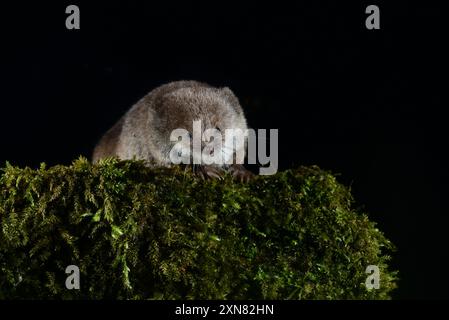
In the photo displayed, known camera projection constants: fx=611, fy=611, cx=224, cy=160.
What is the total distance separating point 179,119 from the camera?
10.5 ft

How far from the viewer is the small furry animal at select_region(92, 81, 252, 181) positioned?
3.20 metres

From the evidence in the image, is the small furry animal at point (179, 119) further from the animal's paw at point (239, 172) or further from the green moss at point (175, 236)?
the green moss at point (175, 236)

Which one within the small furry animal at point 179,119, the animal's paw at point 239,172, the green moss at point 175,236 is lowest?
the green moss at point 175,236

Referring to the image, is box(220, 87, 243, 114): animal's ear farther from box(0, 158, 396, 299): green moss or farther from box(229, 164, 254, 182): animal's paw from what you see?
box(0, 158, 396, 299): green moss

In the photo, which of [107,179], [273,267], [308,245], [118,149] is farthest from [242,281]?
[118,149]

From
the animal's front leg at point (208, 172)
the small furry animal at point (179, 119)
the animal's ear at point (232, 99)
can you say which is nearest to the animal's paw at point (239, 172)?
the small furry animal at point (179, 119)

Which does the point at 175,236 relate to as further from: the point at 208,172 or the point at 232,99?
the point at 232,99

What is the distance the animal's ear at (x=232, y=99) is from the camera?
139 inches

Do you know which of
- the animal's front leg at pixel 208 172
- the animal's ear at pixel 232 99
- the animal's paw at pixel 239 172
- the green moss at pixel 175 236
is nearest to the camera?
the green moss at pixel 175 236

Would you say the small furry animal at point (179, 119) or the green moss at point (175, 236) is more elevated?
the small furry animal at point (179, 119)

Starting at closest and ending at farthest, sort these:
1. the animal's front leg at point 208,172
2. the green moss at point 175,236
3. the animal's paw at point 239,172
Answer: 1. the green moss at point 175,236
2. the animal's front leg at point 208,172
3. the animal's paw at point 239,172

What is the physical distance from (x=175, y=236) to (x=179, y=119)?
0.96 metres

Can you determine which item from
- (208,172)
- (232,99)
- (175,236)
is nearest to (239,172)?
(208,172)

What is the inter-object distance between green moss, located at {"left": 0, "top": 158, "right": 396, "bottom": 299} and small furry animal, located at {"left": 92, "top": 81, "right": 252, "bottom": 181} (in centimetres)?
40
